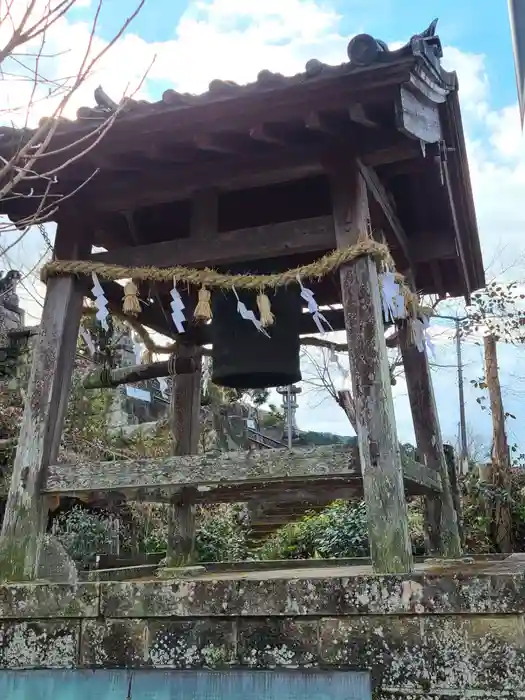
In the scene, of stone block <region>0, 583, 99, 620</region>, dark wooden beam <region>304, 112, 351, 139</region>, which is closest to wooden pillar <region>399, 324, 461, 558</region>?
dark wooden beam <region>304, 112, 351, 139</region>

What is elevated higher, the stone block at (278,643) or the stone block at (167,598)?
the stone block at (167,598)

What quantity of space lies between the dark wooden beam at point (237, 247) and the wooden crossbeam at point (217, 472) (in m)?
1.16

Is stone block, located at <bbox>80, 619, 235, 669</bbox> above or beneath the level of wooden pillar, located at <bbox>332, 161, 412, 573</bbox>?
beneath

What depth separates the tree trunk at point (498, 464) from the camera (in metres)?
10.2

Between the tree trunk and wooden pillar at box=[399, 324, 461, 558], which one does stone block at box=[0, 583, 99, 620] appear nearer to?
wooden pillar at box=[399, 324, 461, 558]

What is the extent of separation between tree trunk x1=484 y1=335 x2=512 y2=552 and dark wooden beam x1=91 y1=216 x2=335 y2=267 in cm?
814

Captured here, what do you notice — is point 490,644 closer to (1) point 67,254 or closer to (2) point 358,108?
(2) point 358,108

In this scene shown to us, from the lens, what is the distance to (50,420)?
138 inches

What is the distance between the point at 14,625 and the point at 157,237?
2753 mm

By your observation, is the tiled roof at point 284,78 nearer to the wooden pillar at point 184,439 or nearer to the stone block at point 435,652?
the wooden pillar at point 184,439

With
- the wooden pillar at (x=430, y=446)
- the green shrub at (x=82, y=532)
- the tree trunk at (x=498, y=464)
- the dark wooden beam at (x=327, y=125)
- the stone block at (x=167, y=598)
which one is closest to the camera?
the stone block at (x=167, y=598)

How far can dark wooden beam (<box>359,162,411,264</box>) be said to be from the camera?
11.9 feet

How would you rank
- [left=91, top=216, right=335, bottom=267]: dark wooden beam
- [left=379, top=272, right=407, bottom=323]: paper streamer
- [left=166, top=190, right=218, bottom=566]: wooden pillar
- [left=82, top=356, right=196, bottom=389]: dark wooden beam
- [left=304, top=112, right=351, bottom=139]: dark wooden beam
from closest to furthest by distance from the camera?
1. [left=304, top=112, right=351, bottom=139]: dark wooden beam
2. [left=379, top=272, right=407, bottom=323]: paper streamer
3. [left=91, top=216, right=335, bottom=267]: dark wooden beam
4. [left=166, top=190, right=218, bottom=566]: wooden pillar
5. [left=82, top=356, right=196, bottom=389]: dark wooden beam

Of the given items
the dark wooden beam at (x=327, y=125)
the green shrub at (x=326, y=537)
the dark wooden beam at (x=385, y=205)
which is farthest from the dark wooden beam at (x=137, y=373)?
the green shrub at (x=326, y=537)
